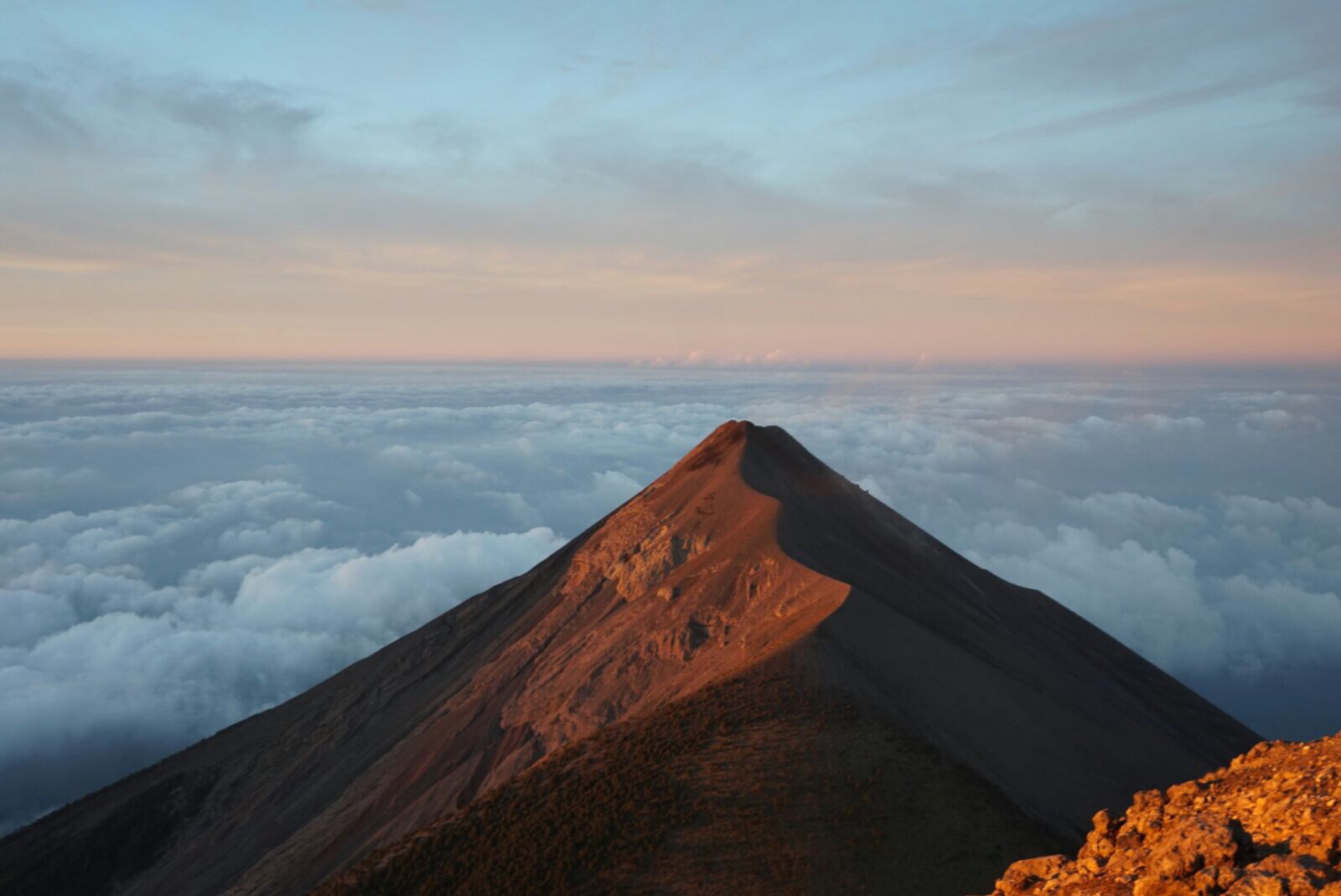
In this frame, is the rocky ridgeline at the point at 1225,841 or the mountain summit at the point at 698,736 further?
the mountain summit at the point at 698,736

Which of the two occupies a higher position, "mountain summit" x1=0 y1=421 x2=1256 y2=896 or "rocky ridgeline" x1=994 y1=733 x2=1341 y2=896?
"rocky ridgeline" x1=994 y1=733 x2=1341 y2=896

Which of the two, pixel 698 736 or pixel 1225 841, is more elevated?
pixel 1225 841

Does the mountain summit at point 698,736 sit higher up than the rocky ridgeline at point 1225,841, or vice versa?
the rocky ridgeline at point 1225,841

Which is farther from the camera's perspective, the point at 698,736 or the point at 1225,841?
the point at 698,736

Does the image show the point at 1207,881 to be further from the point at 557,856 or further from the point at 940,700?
the point at 940,700
